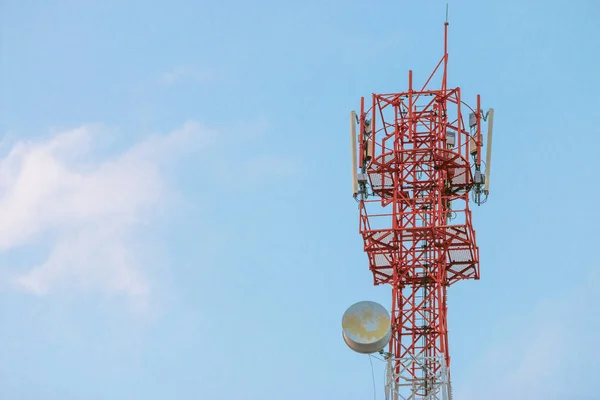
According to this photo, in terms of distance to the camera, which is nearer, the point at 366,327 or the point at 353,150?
the point at 366,327

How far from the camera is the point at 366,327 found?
224 feet

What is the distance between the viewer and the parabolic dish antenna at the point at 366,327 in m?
67.9

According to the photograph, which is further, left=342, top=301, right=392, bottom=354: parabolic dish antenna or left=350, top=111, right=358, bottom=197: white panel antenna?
left=350, top=111, right=358, bottom=197: white panel antenna

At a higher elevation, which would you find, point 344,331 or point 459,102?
point 459,102

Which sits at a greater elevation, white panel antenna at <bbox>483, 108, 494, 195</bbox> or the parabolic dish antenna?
white panel antenna at <bbox>483, 108, 494, 195</bbox>

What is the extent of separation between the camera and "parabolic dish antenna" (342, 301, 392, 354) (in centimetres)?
6788

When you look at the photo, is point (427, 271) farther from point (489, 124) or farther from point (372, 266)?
point (489, 124)

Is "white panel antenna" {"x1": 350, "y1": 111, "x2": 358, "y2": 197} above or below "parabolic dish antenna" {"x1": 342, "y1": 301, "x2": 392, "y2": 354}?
above

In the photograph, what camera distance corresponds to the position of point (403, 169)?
7294 cm

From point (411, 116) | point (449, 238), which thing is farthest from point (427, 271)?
point (411, 116)

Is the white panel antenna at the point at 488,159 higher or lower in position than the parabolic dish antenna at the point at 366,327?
Result: higher

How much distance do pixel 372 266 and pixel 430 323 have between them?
3.88 metres

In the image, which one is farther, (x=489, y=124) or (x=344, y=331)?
(x=489, y=124)

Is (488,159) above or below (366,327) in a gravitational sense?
above
